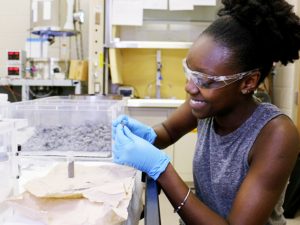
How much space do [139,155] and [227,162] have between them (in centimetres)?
29

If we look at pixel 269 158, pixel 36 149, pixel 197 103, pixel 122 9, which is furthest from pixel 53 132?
pixel 122 9

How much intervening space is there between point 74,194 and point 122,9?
2885 mm

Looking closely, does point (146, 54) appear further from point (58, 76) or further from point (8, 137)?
point (8, 137)

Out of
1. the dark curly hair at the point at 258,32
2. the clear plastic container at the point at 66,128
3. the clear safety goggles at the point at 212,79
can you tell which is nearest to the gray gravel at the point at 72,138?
the clear plastic container at the point at 66,128

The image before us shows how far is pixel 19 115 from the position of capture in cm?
138

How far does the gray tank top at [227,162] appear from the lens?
3.58ft

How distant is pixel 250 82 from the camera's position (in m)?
1.08

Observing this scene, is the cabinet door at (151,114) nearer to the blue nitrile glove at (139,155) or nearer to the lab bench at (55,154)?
the lab bench at (55,154)

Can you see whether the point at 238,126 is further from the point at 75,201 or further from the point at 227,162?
the point at 75,201

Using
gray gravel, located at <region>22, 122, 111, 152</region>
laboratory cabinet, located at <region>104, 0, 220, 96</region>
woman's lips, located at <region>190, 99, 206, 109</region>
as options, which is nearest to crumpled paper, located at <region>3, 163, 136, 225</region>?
woman's lips, located at <region>190, 99, 206, 109</region>

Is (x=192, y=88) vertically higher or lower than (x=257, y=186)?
higher

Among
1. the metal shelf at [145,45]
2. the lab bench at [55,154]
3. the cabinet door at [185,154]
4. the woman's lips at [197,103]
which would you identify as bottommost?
the cabinet door at [185,154]

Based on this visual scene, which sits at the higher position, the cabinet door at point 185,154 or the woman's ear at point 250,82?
the woman's ear at point 250,82

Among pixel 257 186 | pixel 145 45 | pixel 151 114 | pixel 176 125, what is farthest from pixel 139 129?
pixel 145 45
